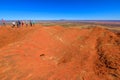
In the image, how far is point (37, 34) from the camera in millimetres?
17766

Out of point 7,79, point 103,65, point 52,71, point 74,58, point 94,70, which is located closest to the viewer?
point 7,79

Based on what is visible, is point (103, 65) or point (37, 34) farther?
point (37, 34)

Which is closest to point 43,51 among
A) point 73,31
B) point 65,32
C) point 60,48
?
point 60,48

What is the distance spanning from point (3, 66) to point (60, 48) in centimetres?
817

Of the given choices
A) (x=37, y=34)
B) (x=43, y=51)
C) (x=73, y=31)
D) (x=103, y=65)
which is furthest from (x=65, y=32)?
(x=103, y=65)

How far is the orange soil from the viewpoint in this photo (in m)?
8.40

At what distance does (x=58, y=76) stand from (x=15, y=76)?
9.44ft

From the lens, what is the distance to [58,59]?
1323 centimetres

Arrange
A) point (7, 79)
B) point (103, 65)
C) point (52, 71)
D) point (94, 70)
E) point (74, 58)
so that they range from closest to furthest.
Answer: point (7, 79)
point (52, 71)
point (94, 70)
point (103, 65)
point (74, 58)

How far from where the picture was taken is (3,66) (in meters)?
9.09

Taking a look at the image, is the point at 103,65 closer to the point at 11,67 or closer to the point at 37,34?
the point at 11,67

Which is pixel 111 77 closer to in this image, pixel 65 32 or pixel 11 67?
pixel 11 67

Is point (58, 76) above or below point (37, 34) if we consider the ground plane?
below

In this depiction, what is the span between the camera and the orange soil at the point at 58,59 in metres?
8.40
